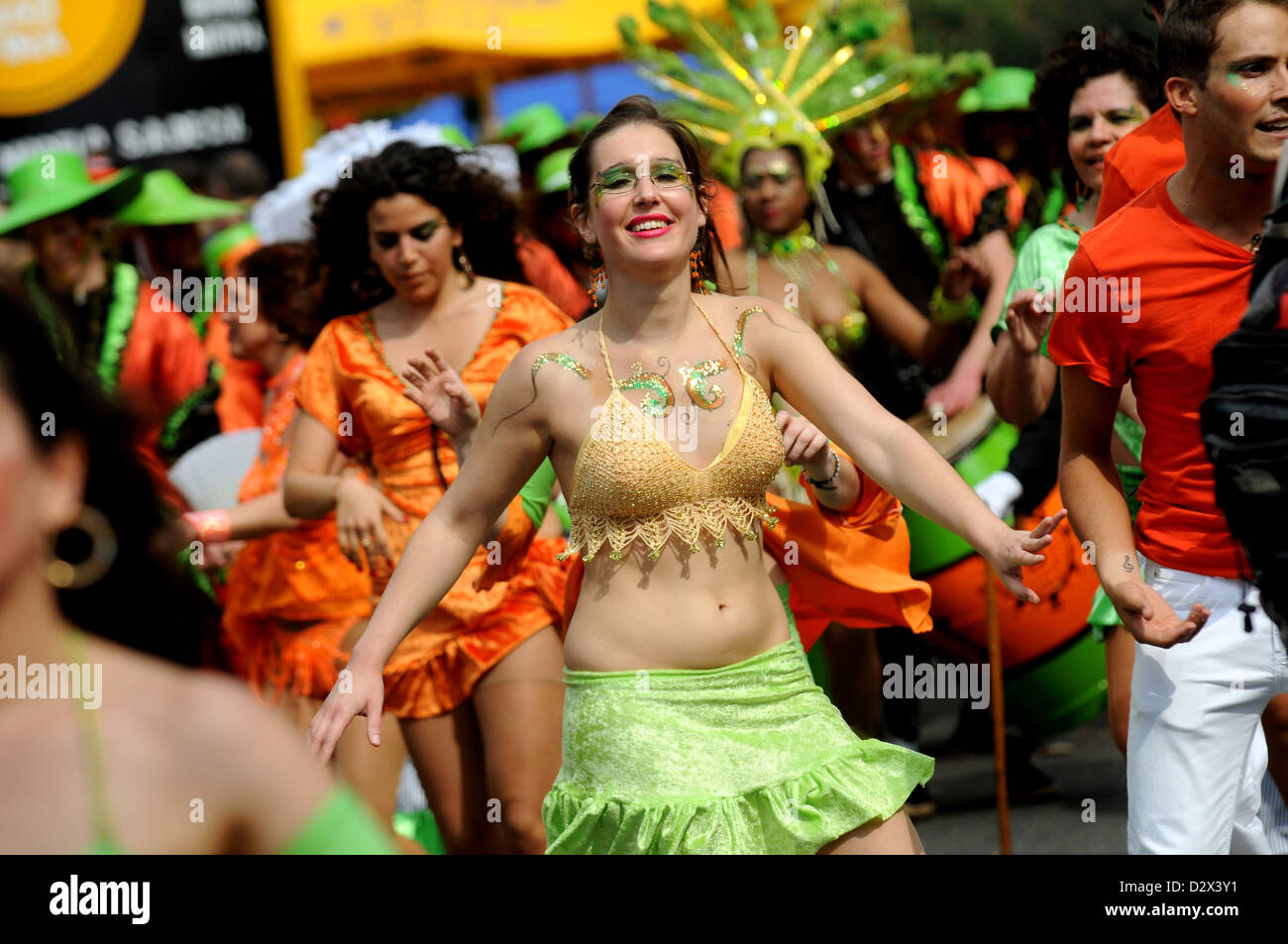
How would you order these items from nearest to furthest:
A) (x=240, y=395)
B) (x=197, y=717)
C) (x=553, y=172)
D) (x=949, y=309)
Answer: (x=197, y=717), (x=949, y=309), (x=240, y=395), (x=553, y=172)

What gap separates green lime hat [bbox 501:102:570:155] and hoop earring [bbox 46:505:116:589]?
6.98 metres

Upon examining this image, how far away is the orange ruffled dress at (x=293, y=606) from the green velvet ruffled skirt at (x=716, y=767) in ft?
6.46

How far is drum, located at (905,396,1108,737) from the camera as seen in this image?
599 cm

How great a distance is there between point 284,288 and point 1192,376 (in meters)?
3.65

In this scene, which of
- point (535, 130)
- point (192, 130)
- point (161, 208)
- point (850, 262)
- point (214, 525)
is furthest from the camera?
point (192, 130)

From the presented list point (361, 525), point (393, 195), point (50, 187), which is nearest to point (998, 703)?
point (361, 525)

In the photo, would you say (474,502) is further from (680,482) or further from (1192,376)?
(1192,376)

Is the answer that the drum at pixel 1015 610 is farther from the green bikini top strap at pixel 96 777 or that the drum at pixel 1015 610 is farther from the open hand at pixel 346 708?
the green bikini top strap at pixel 96 777

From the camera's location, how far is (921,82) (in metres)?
7.52

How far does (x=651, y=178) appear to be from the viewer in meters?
3.46
